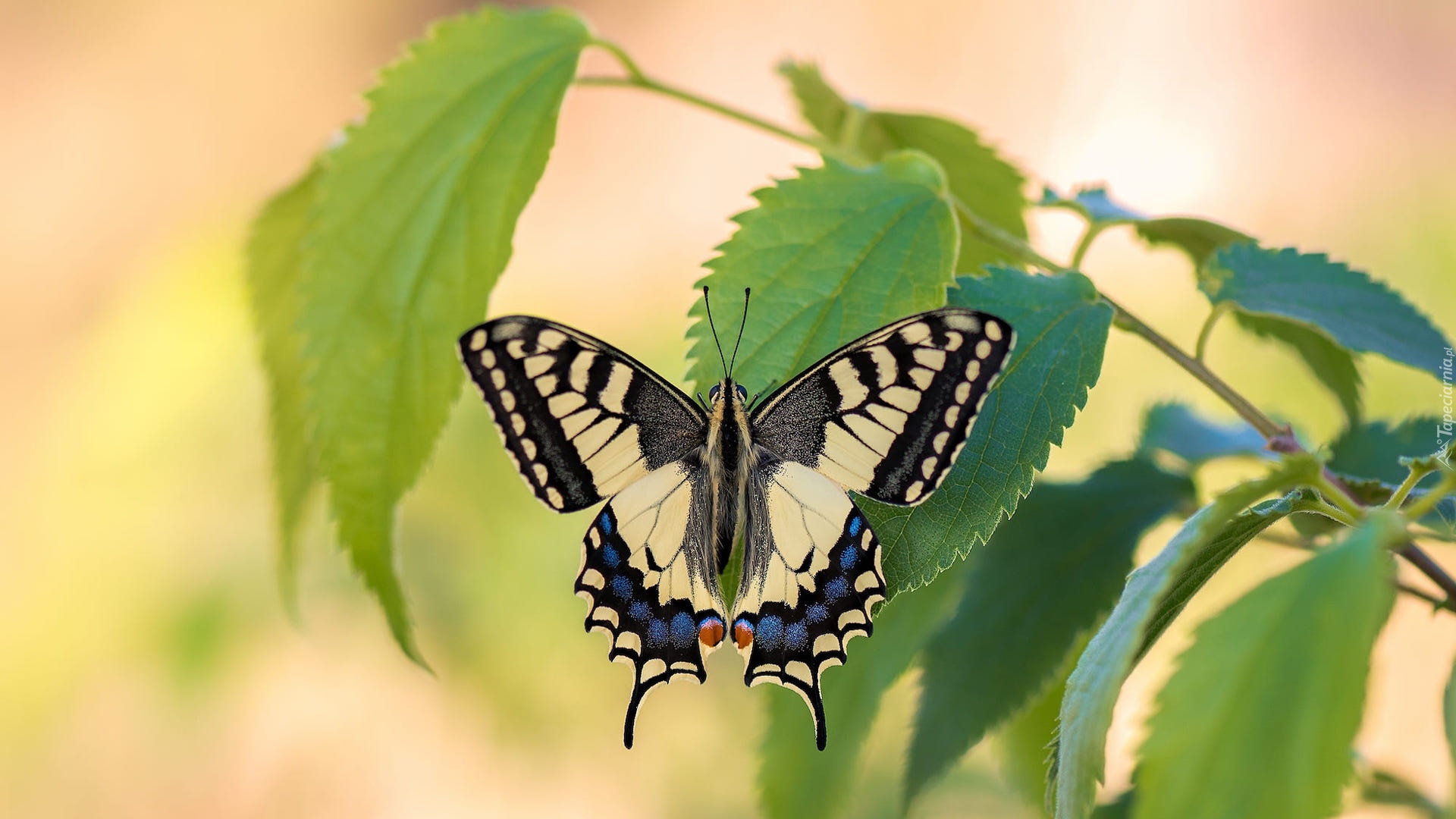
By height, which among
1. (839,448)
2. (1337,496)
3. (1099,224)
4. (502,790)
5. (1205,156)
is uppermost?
(1205,156)

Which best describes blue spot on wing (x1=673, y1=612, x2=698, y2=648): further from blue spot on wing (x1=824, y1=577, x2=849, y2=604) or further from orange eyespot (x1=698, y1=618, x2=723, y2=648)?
blue spot on wing (x1=824, y1=577, x2=849, y2=604)

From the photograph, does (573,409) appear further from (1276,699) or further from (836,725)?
(1276,699)

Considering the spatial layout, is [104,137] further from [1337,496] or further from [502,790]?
[1337,496]

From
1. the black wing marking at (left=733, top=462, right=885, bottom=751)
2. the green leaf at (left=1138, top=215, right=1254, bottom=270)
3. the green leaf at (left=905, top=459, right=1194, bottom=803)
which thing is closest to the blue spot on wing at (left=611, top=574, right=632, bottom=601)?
the black wing marking at (left=733, top=462, right=885, bottom=751)

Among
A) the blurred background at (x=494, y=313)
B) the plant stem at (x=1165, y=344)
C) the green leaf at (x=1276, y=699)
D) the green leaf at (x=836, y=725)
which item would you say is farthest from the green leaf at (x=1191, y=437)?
the green leaf at (x=1276, y=699)

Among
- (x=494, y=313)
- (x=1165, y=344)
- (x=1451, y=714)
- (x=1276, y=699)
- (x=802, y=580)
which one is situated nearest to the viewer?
(x=1276, y=699)

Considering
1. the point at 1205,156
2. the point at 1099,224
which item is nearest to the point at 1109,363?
the point at 1205,156

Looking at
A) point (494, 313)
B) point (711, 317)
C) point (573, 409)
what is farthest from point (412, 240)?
point (494, 313)

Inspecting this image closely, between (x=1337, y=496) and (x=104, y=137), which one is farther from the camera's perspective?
(x=104, y=137)
